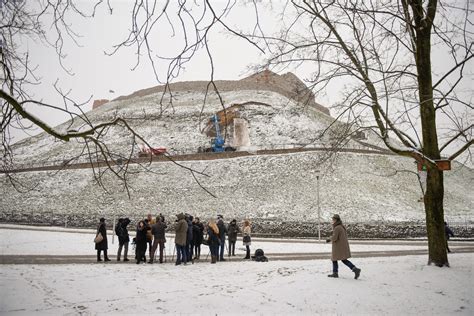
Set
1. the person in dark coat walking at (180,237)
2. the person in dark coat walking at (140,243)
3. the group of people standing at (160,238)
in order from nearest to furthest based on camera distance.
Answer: the person in dark coat walking at (180,237) < the group of people standing at (160,238) < the person in dark coat walking at (140,243)

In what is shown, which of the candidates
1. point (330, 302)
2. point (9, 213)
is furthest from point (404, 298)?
point (9, 213)

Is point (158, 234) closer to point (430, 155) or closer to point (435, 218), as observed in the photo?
point (435, 218)

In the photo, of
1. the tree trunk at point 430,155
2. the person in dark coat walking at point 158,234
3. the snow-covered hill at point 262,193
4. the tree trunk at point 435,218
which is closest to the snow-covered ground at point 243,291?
the tree trunk at point 435,218

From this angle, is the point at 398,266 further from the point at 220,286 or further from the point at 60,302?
the point at 60,302

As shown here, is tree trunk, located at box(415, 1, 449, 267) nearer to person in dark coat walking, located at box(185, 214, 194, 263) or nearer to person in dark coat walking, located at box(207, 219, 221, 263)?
person in dark coat walking, located at box(207, 219, 221, 263)

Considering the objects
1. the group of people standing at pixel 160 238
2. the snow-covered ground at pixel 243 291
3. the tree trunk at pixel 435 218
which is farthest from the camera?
the group of people standing at pixel 160 238

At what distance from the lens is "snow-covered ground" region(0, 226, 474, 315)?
6.32 m

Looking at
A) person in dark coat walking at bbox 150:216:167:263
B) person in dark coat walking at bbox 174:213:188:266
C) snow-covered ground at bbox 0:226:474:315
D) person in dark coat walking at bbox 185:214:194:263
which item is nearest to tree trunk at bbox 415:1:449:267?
snow-covered ground at bbox 0:226:474:315

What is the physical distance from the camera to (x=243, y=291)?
7.67 metres

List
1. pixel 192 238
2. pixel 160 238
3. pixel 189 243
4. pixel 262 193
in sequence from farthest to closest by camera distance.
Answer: pixel 262 193
pixel 192 238
pixel 189 243
pixel 160 238

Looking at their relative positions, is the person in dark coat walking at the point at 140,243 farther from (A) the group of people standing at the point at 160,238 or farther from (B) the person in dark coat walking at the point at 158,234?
(B) the person in dark coat walking at the point at 158,234

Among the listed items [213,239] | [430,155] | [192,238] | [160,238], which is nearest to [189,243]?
[192,238]

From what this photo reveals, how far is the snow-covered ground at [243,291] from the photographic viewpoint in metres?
6.32

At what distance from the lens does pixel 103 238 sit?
41.7ft
